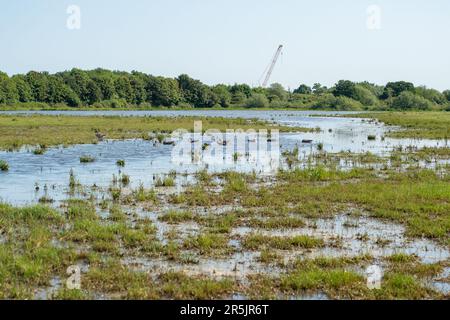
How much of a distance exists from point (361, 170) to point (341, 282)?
18.8m

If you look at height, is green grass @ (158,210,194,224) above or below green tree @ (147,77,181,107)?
below

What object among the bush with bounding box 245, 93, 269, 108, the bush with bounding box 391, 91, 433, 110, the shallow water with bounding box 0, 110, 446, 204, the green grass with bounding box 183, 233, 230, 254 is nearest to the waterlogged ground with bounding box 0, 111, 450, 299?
the green grass with bounding box 183, 233, 230, 254

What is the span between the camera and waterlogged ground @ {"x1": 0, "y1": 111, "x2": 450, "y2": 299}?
38.4ft


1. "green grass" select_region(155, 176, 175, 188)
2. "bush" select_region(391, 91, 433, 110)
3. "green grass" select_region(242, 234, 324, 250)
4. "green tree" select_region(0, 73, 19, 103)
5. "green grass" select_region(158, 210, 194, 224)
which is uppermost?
"green tree" select_region(0, 73, 19, 103)

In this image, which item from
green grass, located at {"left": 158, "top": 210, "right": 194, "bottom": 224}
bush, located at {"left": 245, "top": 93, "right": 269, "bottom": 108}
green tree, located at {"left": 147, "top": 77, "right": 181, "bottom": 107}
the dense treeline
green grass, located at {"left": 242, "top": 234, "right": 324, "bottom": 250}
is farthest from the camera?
green tree, located at {"left": 147, "top": 77, "right": 181, "bottom": 107}

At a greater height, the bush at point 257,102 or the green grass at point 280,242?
the bush at point 257,102

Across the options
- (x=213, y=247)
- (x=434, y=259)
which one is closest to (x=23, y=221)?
(x=213, y=247)

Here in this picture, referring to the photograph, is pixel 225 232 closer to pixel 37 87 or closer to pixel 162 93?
pixel 37 87

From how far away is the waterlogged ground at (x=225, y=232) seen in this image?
461 inches

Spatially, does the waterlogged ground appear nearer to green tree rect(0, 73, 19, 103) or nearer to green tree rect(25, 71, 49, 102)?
green tree rect(0, 73, 19, 103)

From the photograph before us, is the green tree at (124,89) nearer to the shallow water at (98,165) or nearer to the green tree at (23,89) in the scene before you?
the green tree at (23,89)

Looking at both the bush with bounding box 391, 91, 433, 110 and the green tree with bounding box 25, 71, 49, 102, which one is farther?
the green tree with bounding box 25, 71, 49, 102

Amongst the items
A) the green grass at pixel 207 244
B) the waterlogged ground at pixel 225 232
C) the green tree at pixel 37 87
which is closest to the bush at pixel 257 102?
the green tree at pixel 37 87
